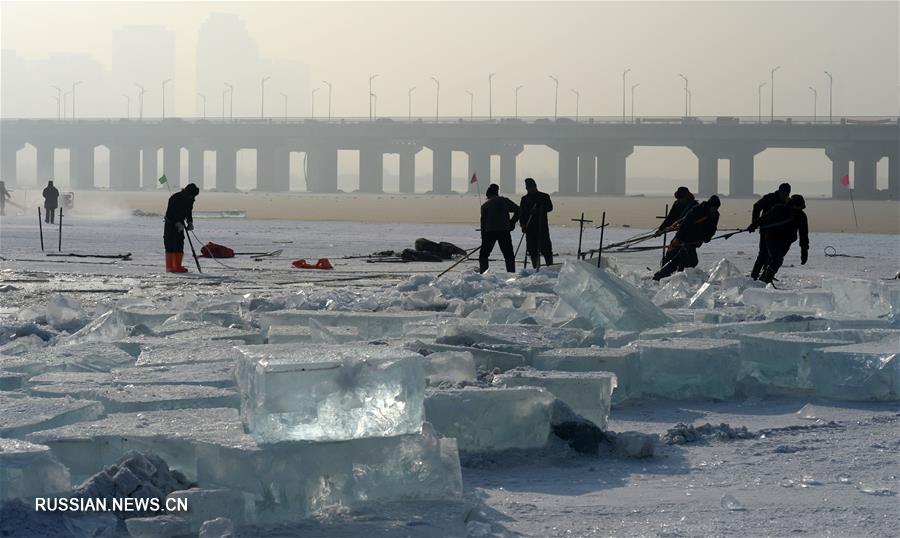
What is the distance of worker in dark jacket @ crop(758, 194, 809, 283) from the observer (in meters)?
15.1

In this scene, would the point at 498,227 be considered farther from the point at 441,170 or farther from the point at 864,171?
the point at 441,170

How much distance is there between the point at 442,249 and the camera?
A: 74.3 feet

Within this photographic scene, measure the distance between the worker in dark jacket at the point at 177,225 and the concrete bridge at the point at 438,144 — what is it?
305ft

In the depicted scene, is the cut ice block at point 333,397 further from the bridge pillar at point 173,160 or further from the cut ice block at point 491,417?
the bridge pillar at point 173,160

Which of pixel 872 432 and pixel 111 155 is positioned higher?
pixel 111 155

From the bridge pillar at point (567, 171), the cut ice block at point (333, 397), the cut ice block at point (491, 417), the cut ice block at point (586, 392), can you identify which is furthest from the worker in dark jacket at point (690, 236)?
the bridge pillar at point (567, 171)

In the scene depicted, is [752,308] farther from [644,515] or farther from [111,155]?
[111,155]

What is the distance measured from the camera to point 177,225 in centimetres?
1798

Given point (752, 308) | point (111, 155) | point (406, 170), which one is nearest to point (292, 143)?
point (406, 170)

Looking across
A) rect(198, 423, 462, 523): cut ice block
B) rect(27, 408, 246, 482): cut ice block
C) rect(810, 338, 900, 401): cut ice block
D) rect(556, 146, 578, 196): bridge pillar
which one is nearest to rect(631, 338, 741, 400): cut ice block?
rect(810, 338, 900, 401): cut ice block

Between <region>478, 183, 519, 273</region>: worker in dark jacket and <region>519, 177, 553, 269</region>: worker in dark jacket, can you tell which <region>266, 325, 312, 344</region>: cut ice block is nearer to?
<region>478, 183, 519, 273</region>: worker in dark jacket

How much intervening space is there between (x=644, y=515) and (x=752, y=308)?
6491 millimetres

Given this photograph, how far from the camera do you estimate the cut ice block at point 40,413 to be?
5727 millimetres

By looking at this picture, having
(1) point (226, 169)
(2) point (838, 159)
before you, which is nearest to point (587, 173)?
(2) point (838, 159)
